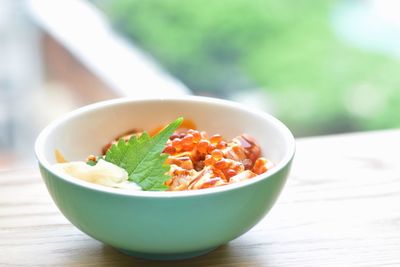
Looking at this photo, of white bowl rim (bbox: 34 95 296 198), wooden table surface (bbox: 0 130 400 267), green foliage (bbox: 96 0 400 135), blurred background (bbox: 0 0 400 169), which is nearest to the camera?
white bowl rim (bbox: 34 95 296 198)

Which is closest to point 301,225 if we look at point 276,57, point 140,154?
point 140,154

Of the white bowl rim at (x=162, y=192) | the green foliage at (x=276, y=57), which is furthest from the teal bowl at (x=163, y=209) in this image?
the green foliage at (x=276, y=57)

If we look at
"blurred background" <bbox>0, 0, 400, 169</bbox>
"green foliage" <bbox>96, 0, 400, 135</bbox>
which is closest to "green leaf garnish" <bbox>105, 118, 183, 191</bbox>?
"blurred background" <bbox>0, 0, 400, 169</bbox>

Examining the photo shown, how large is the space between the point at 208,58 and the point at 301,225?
2.73 metres

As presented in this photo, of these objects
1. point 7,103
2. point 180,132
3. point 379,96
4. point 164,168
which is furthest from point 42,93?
point 164,168

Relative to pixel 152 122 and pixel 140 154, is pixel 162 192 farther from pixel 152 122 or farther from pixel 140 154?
pixel 152 122

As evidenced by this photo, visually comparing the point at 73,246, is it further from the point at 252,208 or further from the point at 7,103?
the point at 7,103

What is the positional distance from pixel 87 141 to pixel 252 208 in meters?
0.28

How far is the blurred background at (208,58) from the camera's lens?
2.70 m

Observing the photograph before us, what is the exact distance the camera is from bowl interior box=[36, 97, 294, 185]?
869 mm

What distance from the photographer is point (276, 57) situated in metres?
3.55

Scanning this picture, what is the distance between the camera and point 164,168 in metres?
0.77

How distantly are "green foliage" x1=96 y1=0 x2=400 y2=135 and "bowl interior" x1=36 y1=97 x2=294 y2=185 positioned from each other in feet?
7.49

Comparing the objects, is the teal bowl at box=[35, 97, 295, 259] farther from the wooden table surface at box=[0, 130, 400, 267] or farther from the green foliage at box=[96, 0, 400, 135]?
the green foliage at box=[96, 0, 400, 135]
